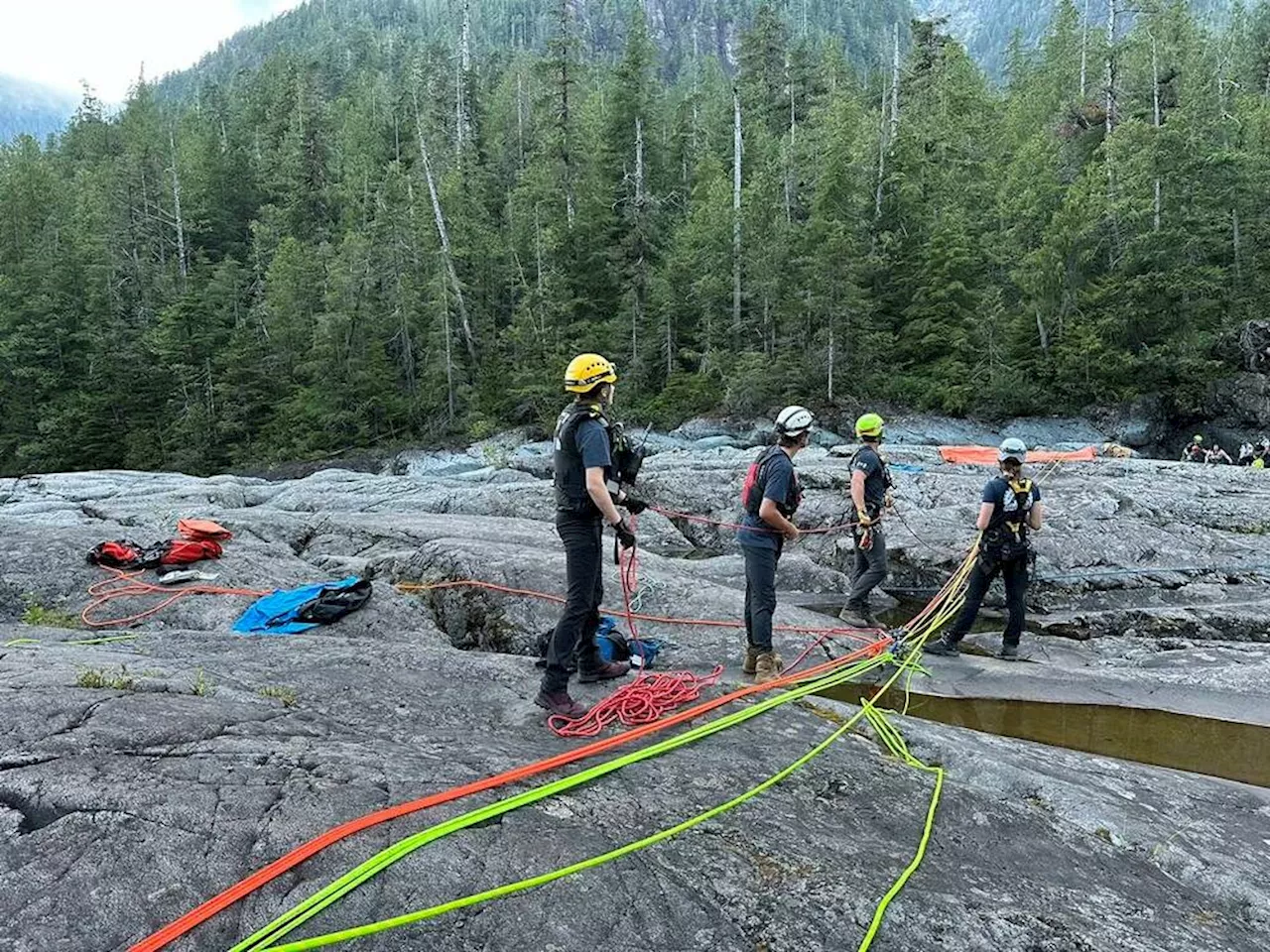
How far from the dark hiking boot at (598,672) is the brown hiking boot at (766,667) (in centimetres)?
111

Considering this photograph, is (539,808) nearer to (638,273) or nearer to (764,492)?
(764,492)

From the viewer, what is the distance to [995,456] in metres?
18.9

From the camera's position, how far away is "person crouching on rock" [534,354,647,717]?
4.83 metres

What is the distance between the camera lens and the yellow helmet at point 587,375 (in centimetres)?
493

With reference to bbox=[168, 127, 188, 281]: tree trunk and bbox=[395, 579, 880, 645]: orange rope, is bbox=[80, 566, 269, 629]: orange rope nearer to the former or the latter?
bbox=[395, 579, 880, 645]: orange rope

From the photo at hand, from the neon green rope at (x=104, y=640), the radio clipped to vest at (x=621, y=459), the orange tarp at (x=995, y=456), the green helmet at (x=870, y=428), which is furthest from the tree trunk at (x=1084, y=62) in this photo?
the neon green rope at (x=104, y=640)

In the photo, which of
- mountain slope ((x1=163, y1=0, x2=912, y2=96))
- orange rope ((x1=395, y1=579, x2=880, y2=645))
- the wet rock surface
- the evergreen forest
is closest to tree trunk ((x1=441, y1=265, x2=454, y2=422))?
the evergreen forest

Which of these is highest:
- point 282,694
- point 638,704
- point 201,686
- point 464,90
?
point 464,90

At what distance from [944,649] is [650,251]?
29.2 meters

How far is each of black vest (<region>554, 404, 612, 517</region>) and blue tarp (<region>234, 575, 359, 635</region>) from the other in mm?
3480

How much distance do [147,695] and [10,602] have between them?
5.78 m

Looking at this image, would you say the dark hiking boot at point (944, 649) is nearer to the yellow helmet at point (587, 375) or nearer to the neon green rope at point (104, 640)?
the yellow helmet at point (587, 375)

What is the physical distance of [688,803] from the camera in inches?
148

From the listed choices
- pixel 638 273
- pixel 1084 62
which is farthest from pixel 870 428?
pixel 1084 62
